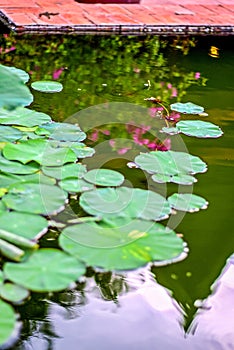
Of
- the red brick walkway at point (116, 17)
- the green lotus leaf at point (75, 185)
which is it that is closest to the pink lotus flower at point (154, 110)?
the green lotus leaf at point (75, 185)

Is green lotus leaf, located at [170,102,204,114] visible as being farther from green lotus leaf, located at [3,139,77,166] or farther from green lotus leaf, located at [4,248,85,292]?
green lotus leaf, located at [4,248,85,292]

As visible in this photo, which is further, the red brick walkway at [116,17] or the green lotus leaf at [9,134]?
the red brick walkway at [116,17]

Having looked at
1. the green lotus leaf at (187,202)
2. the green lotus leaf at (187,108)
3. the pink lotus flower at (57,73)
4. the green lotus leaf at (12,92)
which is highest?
the green lotus leaf at (12,92)

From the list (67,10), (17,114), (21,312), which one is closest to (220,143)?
(17,114)

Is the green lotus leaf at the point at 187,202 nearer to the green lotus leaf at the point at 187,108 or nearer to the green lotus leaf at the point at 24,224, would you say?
the green lotus leaf at the point at 24,224

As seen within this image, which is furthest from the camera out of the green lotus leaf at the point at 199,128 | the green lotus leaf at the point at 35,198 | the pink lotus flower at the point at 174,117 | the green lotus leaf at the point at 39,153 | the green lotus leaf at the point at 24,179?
the pink lotus flower at the point at 174,117

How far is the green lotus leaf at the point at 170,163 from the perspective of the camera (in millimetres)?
2033

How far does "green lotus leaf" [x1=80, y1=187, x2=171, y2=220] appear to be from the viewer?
5.57 ft

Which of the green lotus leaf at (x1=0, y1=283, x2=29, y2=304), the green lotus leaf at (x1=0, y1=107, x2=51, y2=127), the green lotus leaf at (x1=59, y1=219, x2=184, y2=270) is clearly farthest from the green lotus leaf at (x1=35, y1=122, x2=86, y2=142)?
the green lotus leaf at (x1=0, y1=283, x2=29, y2=304)

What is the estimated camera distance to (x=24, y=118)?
7.44 feet

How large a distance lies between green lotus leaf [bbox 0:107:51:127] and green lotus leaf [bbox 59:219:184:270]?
72 cm

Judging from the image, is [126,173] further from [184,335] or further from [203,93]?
[203,93]

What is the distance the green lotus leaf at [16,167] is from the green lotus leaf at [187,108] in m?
0.90

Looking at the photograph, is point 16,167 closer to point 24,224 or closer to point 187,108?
point 24,224
